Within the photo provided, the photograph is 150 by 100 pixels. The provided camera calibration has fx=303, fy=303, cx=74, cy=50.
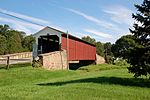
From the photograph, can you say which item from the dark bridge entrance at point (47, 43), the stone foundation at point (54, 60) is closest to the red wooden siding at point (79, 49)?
the stone foundation at point (54, 60)

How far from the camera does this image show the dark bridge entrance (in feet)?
152

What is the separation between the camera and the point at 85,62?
2411 inches

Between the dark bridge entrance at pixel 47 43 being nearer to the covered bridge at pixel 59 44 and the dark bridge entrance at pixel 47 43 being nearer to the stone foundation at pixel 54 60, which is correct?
the covered bridge at pixel 59 44

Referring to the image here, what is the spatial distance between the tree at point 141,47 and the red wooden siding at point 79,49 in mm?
25331

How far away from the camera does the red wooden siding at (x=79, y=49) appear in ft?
155

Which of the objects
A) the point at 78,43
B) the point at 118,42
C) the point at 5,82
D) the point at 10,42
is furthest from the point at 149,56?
the point at 118,42

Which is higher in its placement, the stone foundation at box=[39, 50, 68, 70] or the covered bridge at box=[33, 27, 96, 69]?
the covered bridge at box=[33, 27, 96, 69]

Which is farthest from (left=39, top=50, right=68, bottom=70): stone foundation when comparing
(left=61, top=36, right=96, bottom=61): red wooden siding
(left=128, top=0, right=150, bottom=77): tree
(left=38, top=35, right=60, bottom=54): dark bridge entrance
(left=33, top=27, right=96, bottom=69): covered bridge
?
(left=128, top=0, right=150, bottom=77): tree

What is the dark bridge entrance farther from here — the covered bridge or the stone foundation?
the stone foundation

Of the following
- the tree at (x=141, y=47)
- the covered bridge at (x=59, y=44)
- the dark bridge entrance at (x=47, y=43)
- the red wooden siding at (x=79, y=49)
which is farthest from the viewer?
the red wooden siding at (x=79, y=49)

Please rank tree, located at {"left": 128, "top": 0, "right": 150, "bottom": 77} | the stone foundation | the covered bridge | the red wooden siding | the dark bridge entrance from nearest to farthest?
1. tree, located at {"left": 128, "top": 0, "right": 150, "bottom": 77}
2. the stone foundation
3. the covered bridge
4. the dark bridge entrance
5. the red wooden siding

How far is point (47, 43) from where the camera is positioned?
1948 inches

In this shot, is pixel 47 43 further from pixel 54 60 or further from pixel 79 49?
pixel 54 60

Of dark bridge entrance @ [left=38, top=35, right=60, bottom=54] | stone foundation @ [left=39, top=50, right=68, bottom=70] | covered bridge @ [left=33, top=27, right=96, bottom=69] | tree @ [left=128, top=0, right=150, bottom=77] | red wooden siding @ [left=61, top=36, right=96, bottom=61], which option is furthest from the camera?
red wooden siding @ [left=61, top=36, right=96, bottom=61]
